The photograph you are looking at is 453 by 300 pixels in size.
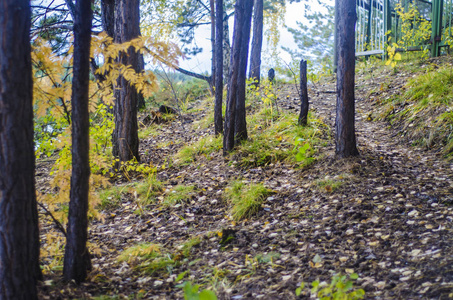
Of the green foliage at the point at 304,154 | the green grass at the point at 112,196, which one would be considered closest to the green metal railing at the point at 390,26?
the green foliage at the point at 304,154

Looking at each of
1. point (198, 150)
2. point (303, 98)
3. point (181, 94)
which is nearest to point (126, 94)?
point (198, 150)

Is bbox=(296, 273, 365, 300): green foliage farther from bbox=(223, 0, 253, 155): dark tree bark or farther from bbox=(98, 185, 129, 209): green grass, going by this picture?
bbox=(223, 0, 253, 155): dark tree bark

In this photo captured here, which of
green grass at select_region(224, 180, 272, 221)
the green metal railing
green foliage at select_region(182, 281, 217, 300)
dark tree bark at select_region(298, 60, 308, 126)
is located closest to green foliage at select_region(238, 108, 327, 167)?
dark tree bark at select_region(298, 60, 308, 126)

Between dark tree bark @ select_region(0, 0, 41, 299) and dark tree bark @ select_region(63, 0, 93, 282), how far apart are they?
321mm

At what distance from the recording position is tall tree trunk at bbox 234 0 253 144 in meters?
5.72

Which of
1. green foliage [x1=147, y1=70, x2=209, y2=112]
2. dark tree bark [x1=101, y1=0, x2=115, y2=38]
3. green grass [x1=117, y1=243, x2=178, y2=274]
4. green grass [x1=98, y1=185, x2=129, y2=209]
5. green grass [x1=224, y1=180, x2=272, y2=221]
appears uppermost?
dark tree bark [x1=101, y1=0, x2=115, y2=38]

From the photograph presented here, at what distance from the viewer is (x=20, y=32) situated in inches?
88.4

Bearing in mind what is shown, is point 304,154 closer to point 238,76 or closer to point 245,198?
point 245,198

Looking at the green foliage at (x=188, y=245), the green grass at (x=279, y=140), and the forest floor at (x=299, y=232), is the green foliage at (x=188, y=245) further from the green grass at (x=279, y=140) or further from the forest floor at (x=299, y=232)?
the green grass at (x=279, y=140)

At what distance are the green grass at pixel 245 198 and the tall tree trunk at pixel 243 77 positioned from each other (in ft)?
4.56

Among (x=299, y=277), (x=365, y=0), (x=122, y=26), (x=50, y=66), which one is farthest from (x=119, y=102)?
(x=365, y=0)

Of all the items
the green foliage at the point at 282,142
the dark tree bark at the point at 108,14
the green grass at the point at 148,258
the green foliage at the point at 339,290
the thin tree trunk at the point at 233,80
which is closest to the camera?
the green foliage at the point at 339,290

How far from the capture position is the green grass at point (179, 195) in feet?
16.0

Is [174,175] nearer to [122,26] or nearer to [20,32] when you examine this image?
[122,26]
